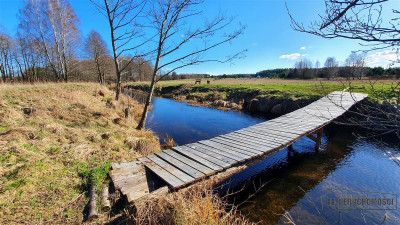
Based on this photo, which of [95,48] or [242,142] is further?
[95,48]

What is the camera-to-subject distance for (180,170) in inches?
179

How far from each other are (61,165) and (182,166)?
9.45 feet

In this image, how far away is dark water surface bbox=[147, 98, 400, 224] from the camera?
4625 millimetres

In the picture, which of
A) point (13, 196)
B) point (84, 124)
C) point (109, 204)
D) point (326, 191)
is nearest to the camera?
point (13, 196)

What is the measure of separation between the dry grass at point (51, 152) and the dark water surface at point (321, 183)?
120 inches

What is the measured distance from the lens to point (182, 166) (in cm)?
470

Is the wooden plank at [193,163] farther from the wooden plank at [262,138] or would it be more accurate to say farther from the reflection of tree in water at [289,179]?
the wooden plank at [262,138]

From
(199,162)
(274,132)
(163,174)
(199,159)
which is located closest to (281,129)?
(274,132)

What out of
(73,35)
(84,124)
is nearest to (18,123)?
(84,124)

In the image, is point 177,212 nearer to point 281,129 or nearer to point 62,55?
point 281,129

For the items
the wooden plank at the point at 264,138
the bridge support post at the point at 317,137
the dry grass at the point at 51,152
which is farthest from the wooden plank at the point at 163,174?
the bridge support post at the point at 317,137

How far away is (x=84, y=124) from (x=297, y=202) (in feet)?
25.5

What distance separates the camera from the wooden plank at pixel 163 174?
3.95m

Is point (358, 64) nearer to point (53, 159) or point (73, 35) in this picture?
point (53, 159)
